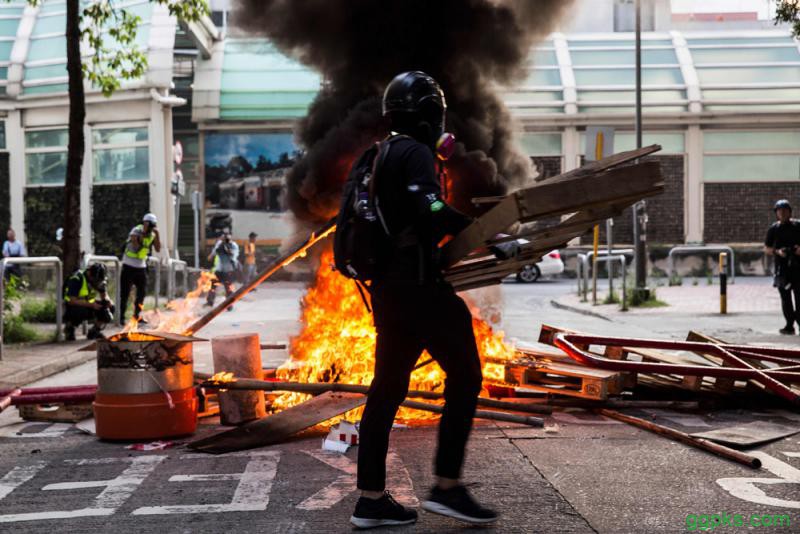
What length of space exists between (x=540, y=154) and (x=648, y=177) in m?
27.4

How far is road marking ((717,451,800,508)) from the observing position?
4344mm

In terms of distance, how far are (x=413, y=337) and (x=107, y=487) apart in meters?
1.90

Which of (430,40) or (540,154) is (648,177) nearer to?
(430,40)

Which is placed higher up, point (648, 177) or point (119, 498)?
point (648, 177)

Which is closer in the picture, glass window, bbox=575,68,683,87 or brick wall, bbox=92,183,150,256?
brick wall, bbox=92,183,150,256

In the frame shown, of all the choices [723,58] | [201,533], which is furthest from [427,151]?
[723,58]

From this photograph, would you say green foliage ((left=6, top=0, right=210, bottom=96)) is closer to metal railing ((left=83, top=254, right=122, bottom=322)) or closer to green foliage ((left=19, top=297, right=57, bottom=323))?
metal railing ((left=83, top=254, right=122, bottom=322))

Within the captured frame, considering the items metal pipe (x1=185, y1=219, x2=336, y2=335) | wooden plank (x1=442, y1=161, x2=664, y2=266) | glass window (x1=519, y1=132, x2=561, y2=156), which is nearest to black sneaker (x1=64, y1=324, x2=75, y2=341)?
metal pipe (x1=185, y1=219, x2=336, y2=335)

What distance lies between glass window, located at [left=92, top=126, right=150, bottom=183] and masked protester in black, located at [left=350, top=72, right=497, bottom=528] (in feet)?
80.4

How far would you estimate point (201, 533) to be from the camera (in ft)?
13.0

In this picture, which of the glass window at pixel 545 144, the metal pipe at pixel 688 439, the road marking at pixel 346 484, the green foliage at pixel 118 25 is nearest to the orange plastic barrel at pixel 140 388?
the road marking at pixel 346 484

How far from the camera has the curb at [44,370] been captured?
29.0 ft

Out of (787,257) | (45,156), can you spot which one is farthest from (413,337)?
(45,156)

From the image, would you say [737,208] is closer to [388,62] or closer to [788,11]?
[788,11]
